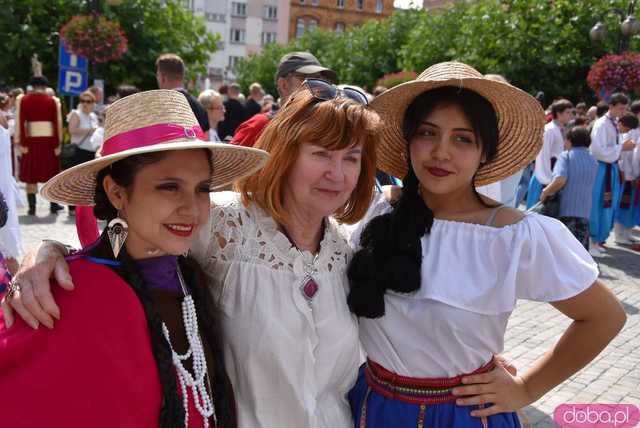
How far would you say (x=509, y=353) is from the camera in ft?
17.7

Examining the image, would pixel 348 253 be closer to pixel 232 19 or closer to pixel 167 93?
pixel 167 93

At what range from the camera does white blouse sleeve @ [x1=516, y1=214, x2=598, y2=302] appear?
2.05 metres

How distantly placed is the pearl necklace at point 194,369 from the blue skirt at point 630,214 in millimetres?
10187

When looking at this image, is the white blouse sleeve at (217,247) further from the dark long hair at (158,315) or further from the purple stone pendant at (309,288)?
the purple stone pendant at (309,288)

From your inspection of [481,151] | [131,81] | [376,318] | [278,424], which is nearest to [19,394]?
[278,424]

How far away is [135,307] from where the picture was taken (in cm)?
165

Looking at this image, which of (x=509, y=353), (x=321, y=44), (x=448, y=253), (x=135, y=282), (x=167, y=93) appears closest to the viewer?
(x=135, y=282)

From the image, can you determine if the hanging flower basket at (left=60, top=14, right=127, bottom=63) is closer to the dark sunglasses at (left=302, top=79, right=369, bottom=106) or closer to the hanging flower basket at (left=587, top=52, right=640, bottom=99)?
the hanging flower basket at (left=587, top=52, right=640, bottom=99)

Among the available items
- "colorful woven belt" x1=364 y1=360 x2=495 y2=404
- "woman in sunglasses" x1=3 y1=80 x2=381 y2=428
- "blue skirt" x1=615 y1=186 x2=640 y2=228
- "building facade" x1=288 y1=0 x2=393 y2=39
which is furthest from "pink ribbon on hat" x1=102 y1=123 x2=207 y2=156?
"building facade" x1=288 y1=0 x2=393 y2=39

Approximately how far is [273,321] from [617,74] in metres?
12.9

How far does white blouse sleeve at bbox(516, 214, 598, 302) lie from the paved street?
1.63 m

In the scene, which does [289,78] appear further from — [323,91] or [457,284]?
[457,284]

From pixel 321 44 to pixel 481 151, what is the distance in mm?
46171

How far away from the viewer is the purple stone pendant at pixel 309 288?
207cm
